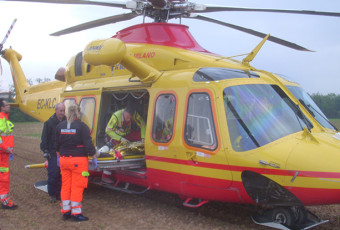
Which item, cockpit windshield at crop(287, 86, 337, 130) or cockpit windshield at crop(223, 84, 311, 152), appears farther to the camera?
cockpit windshield at crop(287, 86, 337, 130)

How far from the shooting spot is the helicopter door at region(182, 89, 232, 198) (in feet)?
15.2

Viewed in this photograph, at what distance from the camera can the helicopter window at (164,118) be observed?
17.5ft

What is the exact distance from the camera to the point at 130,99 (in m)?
7.26

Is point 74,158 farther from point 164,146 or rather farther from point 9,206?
point 9,206

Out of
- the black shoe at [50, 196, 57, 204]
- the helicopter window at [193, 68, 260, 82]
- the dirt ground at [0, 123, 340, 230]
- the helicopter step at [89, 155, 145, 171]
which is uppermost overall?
the helicopter window at [193, 68, 260, 82]

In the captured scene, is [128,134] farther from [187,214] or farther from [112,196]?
[187,214]

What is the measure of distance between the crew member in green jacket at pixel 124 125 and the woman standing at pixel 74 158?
A: 3.97ft

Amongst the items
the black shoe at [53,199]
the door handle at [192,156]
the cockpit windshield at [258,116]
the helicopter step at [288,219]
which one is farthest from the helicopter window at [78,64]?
the helicopter step at [288,219]

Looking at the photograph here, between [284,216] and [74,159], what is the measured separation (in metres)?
3.00

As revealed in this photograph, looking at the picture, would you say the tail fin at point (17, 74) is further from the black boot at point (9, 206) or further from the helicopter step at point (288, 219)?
the helicopter step at point (288, 219)

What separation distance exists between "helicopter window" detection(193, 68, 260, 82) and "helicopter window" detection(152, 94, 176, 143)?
538mm

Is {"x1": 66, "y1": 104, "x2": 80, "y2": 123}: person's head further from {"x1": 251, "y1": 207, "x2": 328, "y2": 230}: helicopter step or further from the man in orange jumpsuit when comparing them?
{"x1": 251, "y1": 207, "x2": 328, "y2": 230}: helicopter step

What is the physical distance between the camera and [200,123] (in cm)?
495

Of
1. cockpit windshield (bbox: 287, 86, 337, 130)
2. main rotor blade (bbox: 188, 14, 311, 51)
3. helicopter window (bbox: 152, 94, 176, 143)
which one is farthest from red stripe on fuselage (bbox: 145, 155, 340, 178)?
main rotor blade (bbox: 188, 14, 311, 51)
